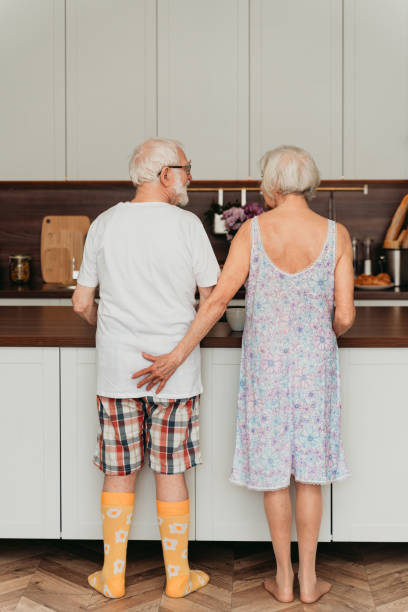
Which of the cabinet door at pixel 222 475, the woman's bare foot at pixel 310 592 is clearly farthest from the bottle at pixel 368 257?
the woman's bare foot at pixel 310 592

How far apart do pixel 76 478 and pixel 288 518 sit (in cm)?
71

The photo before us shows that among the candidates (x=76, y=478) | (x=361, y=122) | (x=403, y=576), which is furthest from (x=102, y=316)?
(x=361, y=122)

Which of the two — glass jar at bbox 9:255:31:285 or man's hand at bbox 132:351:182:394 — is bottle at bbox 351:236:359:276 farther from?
man's hand at bbox 132:351:182:394

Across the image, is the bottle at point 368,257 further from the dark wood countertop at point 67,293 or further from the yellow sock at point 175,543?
the yellow sock at point 175,543

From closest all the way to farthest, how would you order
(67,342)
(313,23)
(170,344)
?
(170,344) < (67,342) < (313,23)

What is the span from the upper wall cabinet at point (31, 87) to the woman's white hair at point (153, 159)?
226cm

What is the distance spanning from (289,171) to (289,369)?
55 centimetres

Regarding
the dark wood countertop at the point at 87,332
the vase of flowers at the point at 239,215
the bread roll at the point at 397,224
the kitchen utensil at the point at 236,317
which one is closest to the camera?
the dark wood countertop at the point at 87,332

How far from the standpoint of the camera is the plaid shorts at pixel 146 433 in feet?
6.98

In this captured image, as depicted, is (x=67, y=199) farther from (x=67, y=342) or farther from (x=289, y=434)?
(x=289, y=434)

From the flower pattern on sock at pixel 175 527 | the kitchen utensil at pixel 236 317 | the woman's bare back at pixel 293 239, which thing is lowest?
the flower pattern on sock at pixel 175 527

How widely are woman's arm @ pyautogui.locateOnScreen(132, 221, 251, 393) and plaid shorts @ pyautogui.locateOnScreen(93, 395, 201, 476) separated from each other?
0.09 meters

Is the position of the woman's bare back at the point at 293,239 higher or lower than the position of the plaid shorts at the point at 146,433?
higher

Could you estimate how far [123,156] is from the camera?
4.18 m
